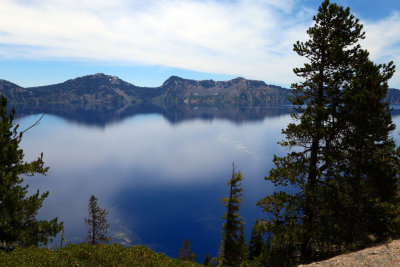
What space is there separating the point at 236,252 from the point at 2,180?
2380cm

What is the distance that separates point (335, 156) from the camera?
1327 cm

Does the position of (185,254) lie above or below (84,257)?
below

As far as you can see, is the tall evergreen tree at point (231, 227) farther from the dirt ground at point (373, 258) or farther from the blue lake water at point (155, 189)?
the blue lake water at point (155, 189)

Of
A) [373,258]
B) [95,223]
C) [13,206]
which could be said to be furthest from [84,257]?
[95,223]

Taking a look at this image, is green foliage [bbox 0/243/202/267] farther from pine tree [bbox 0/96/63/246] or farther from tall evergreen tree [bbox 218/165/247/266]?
tall evergreen tree [bbox 218/165/247/266]

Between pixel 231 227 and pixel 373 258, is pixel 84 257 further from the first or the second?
pixel 373 258

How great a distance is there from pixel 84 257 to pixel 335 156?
1734 centimetres

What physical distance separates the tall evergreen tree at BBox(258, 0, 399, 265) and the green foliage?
900 cm

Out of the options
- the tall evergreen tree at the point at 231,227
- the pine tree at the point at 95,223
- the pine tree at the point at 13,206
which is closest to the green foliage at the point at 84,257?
the pine tree at the point at 13,206

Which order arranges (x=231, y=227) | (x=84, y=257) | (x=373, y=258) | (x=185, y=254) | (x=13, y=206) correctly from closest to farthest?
(x=13, y=206), (x=373, y=258), (x=84, y=257), (x=231, y=227), (x=185, y=254)

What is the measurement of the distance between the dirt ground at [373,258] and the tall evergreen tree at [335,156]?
0.95 meters

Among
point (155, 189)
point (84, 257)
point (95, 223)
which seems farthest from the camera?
point (155, 189)

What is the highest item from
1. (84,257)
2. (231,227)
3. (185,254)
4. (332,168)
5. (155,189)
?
(332,168)

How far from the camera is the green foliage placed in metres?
14.1
